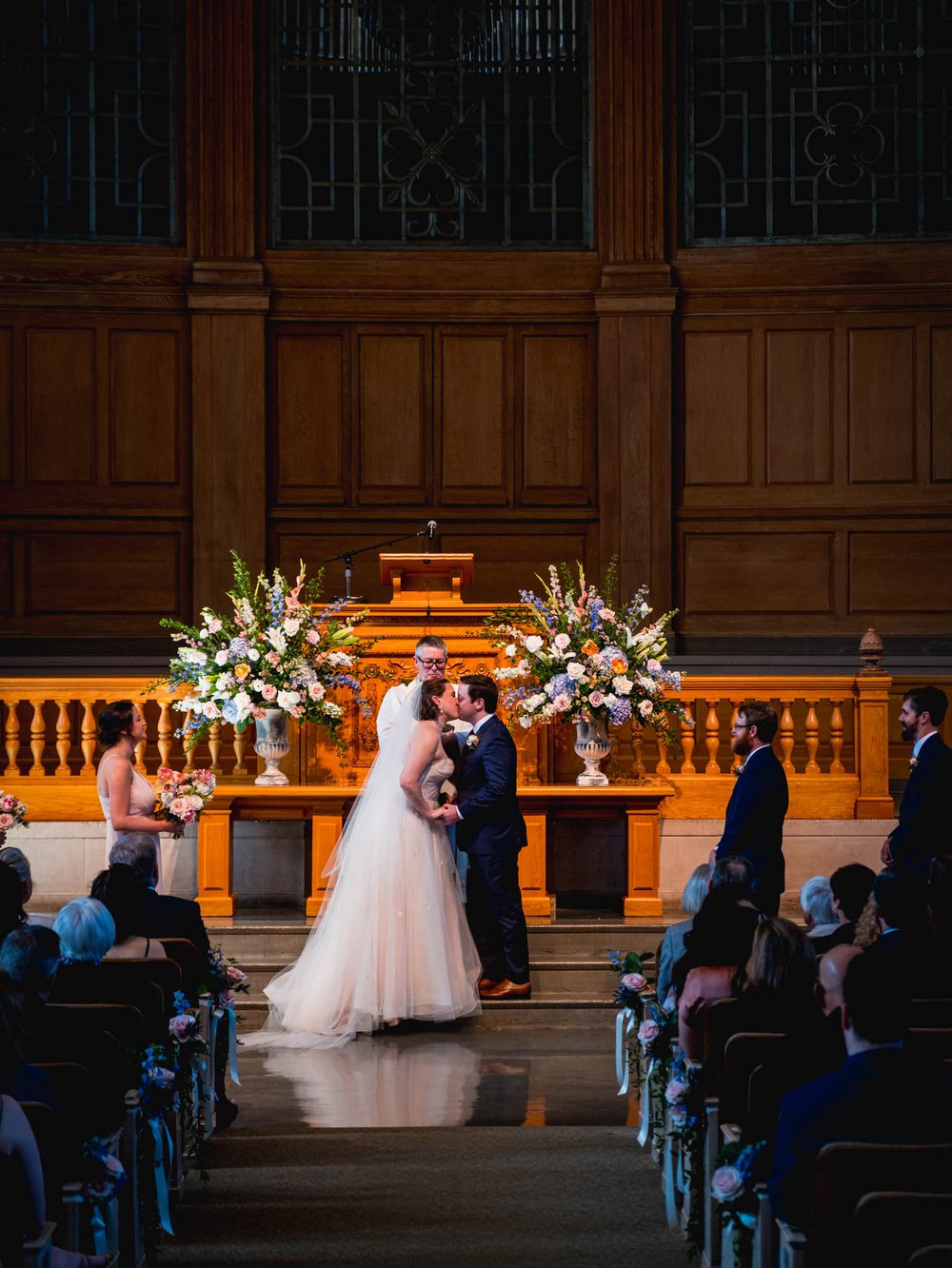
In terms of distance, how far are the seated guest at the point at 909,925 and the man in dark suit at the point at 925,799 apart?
1.51 m

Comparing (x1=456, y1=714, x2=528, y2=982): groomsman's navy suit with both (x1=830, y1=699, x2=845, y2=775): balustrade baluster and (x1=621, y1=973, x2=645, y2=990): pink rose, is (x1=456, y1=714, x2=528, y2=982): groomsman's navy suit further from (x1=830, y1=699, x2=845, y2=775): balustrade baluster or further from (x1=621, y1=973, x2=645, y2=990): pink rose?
(x1=830, y1=699, x2=845, y2=775): balustrade baluster

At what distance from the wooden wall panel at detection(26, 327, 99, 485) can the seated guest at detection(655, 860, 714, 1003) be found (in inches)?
304

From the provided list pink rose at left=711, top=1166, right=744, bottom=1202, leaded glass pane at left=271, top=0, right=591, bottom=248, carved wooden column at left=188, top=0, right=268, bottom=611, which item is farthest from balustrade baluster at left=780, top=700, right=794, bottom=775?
pink rose at left=711, top=1166, right=744, bottom=1202

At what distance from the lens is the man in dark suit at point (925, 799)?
7062 millimetres

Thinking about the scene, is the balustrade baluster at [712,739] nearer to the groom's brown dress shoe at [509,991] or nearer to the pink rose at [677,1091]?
the groom's brown dress shoe at [509,991]

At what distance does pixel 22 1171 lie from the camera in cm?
347

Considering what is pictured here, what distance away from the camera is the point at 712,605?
495 inches

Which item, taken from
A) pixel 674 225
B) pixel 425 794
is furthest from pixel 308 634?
pixel 674 225

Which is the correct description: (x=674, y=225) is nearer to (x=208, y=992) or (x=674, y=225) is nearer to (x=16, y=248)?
(x=16, y=248)

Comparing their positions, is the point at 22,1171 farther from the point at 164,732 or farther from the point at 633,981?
the point at 164,732

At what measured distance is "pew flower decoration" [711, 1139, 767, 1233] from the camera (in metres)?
3.80

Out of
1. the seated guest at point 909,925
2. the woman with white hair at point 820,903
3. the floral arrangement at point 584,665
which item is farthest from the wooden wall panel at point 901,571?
the seated guest at point 909,925

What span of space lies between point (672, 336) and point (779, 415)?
3.21ft

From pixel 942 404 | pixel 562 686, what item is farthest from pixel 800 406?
pixel 562 686
